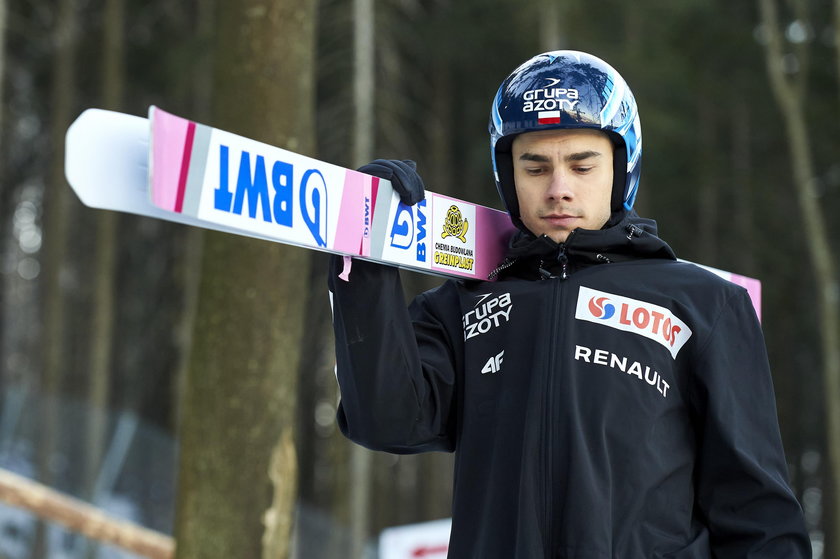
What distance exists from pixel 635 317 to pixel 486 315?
36cm

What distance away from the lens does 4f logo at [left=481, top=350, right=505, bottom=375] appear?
251 centimetres

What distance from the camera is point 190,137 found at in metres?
1.97

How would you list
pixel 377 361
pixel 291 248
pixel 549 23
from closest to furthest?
pixel 377 361 → pixel 291 248 → pixel 549 23

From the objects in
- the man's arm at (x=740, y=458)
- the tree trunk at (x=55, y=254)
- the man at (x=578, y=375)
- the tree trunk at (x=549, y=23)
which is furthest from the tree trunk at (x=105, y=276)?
the man's arm at (x=740, y=458)

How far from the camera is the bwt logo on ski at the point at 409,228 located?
2463 mm

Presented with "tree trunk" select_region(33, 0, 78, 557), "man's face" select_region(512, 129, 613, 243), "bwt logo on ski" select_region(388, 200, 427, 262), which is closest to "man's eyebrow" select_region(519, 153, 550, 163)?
"man's face" select_region(512, 129, 613, 243)

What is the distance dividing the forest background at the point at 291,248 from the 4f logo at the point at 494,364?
8.73ft

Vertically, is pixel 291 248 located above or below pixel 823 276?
below

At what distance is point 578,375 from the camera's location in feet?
7.83

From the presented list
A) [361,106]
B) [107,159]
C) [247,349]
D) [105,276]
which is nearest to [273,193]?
[107,159]

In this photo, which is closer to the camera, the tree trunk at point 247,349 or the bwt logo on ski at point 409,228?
the bwt logo on ski at point 409,228

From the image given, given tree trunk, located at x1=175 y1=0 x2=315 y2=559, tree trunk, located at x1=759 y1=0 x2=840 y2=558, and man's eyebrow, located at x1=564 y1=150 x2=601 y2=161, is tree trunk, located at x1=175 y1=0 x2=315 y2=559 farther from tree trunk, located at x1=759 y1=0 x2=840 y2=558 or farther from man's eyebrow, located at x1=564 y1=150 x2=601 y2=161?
tree trunk, located at x1=759 y1=0 x2=840 y2=558

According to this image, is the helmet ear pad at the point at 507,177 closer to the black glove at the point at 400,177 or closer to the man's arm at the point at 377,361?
the black glove at the point at 400,177

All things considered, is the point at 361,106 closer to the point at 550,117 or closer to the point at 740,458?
the point at 550,117
